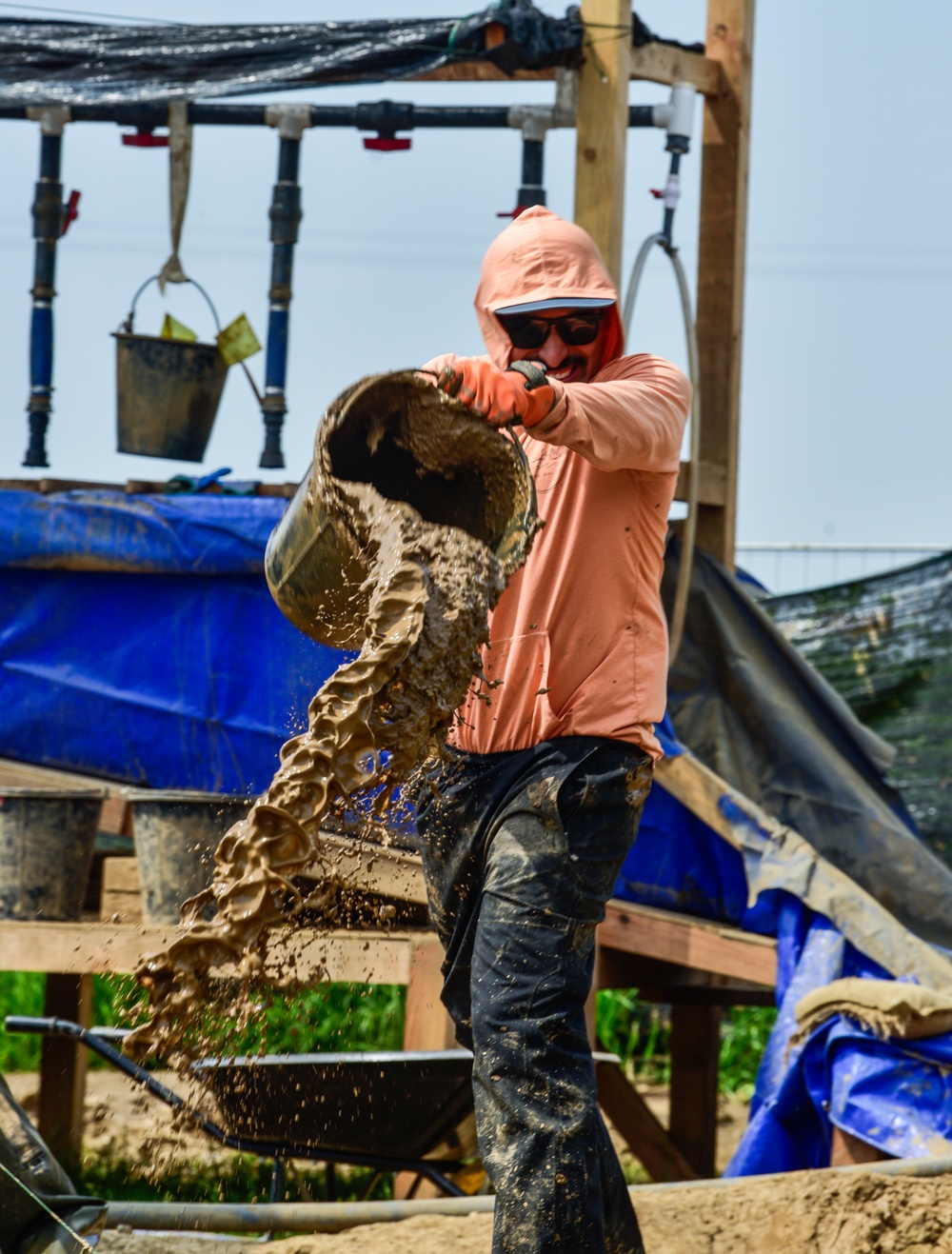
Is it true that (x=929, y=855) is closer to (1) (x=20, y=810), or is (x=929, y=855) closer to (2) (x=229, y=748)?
(2) (x=229, y=748)

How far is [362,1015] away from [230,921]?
17.1 ft

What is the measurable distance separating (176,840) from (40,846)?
0.40 meters

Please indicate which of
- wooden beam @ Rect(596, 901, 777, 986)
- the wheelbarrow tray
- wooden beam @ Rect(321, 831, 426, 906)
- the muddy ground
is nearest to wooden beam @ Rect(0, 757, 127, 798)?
wooden beam @ Rect(321, 831, 426, 906)

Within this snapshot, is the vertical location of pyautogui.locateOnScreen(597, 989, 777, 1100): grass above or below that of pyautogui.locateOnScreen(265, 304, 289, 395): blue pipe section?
below

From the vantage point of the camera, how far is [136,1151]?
548cm

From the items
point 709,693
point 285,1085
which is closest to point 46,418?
point 709,693

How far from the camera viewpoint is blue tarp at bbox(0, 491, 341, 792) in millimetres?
4582

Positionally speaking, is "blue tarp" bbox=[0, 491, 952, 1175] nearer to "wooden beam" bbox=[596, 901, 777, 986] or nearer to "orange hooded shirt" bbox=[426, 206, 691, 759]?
"wooden beam" bbox=[596, 901, 777, 986]

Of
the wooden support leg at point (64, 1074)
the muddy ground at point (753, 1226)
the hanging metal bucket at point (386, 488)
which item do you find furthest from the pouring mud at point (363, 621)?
the wooden support leg at point (64, 1074)

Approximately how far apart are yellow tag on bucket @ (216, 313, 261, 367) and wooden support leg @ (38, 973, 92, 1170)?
213 cm

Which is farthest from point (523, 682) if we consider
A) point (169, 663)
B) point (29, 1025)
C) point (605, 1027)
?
point (605, 1027)

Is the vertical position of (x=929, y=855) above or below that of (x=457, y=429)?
below

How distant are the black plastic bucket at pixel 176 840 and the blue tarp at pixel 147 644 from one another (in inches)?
20.8

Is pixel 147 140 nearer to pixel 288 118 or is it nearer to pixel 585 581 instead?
pixel 288 118
